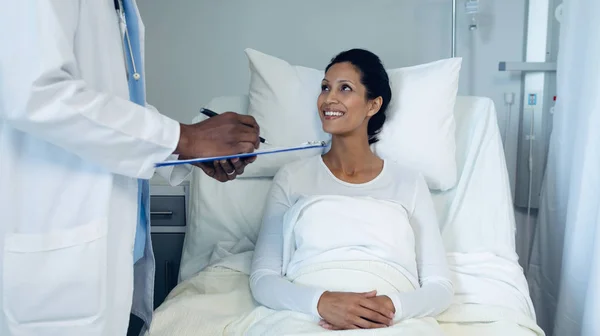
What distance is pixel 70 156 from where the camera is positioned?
966mm

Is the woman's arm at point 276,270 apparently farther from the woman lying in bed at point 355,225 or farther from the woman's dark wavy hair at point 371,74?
the woman's dark wavy hair at point 371,74

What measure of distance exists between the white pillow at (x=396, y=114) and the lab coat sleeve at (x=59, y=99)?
85 centimetres

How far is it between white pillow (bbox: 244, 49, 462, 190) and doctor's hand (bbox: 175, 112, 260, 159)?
694 millimetres

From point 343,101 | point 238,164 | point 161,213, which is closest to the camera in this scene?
point 238,164

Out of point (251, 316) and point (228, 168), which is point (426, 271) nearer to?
point (251, 316)

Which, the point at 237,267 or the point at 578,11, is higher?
the point at 578,11

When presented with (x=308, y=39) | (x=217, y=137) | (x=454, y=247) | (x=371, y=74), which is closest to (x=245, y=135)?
(x=217, y=137)

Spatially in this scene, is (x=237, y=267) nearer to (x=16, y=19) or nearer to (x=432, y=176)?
(x=432, y=176)

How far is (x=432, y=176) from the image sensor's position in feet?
5.59

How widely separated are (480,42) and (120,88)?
1594mm

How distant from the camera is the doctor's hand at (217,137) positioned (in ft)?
3.21

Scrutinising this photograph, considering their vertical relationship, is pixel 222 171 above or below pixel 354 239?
above

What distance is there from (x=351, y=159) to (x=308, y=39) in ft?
2.62

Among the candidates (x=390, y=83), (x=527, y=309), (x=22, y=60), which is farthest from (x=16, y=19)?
(x=527, y=309)
